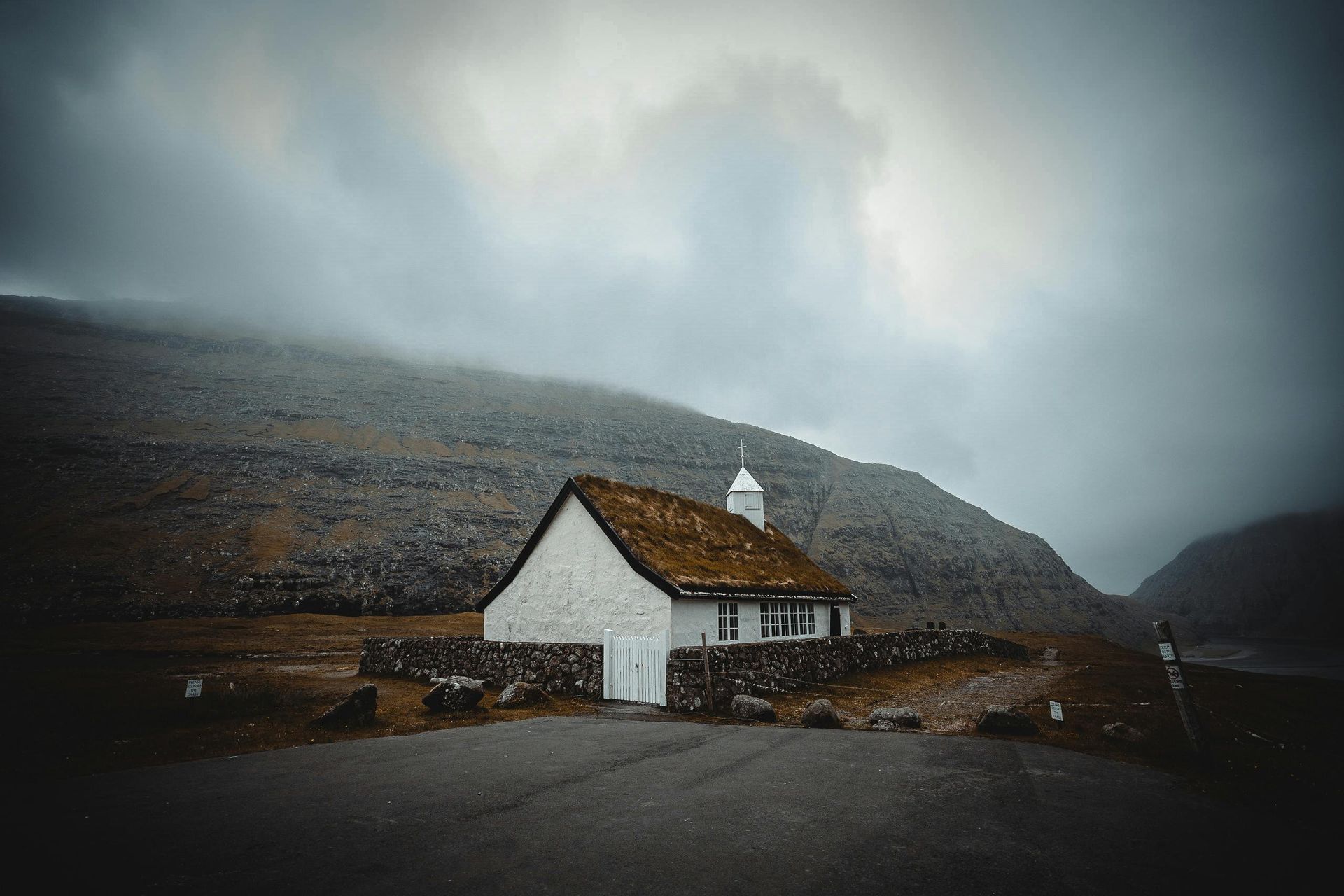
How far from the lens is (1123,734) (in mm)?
10484

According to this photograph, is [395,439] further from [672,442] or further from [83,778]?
[83,778]

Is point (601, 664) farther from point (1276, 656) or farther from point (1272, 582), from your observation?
point (1272, 582)

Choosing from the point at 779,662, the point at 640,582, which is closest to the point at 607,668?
the point at 640,582

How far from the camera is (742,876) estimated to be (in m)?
4.62

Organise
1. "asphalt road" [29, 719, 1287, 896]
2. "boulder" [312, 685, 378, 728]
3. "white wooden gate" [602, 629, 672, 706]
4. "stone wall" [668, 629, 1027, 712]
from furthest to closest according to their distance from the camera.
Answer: "white wooden gate" [602, 629, 672, 706] < "stone wall" [668, 629, 1027, 712] < "boulder" [312, 685, 378, 728] < "asphalt road" [29, 719, 1287, 896]

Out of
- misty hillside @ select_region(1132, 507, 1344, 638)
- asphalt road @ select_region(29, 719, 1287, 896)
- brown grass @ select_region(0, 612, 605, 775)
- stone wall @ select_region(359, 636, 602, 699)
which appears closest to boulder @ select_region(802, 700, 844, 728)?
asphalt road @ select_region(29, 719, 1287, 896)

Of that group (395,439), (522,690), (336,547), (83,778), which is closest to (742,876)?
(83,778)

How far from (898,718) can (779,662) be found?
5750mm

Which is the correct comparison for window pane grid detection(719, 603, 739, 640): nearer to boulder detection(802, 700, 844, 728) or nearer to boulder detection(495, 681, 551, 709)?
boulder detection(495, 681, 551, 709)

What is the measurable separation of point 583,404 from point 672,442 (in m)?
28.6

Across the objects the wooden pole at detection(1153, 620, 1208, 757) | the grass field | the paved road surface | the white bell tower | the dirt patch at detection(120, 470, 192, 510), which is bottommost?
the paved road surface

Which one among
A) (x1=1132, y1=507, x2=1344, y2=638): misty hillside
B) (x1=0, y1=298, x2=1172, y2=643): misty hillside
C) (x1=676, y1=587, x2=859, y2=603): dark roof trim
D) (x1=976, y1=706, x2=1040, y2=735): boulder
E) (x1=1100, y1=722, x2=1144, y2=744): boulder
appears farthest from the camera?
(x1=1132, y1=507, x2=1344, y2=638): misty hillside

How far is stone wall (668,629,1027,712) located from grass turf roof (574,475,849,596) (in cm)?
262

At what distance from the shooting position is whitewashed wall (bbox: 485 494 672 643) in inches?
719
